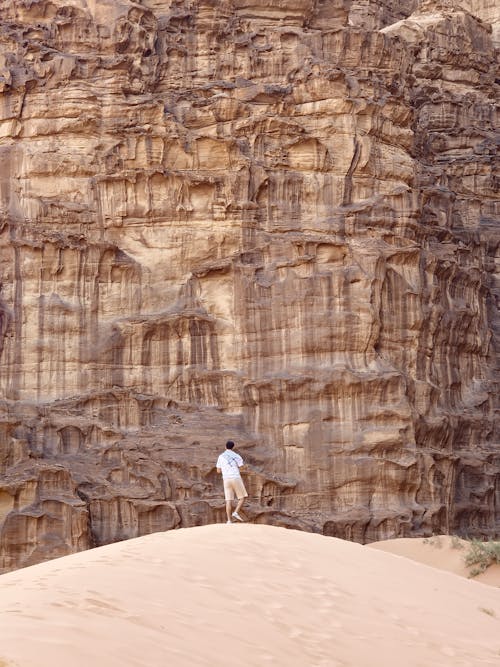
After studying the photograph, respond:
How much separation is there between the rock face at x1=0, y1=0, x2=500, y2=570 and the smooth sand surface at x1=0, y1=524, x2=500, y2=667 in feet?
51.2

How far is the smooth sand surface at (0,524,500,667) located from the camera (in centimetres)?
1198

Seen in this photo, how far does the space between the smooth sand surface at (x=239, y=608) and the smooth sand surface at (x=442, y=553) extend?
245 inches

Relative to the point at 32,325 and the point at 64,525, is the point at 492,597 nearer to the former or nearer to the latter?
the point at 64,525

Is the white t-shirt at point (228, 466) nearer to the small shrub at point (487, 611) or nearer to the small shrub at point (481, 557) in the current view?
the small shrub at point (481, 557)

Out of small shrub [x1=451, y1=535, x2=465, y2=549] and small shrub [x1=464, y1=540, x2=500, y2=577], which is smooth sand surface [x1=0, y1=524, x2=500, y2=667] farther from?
small shrub [x1=451, y1=535, x2=465, y2=549]

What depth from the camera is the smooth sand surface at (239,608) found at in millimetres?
11977

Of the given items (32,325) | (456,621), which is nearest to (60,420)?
(32,325)

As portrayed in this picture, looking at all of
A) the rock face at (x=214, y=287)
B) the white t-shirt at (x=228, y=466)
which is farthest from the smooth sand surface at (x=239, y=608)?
the rock face at (x=214, y=287)

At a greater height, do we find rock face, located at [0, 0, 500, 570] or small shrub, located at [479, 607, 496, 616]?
rock face, located at [0, 0, 500, 570]

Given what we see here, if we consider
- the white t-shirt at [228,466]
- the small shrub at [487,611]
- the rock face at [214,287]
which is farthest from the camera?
the rock face at [214,287]

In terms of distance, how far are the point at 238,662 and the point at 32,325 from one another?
25748 millimetres

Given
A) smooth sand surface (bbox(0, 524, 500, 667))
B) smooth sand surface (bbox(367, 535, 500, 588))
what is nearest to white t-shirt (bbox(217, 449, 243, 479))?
smooth sand surface (bbox(0, 524, 500, 667))

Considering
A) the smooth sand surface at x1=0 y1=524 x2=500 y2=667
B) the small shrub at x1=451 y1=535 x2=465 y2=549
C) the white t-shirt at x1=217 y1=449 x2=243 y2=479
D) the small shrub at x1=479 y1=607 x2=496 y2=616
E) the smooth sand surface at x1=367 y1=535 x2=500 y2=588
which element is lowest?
the smooth sand surface at x1=367 y1=535 x2=500 y2=588

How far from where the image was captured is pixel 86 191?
3841 cm
